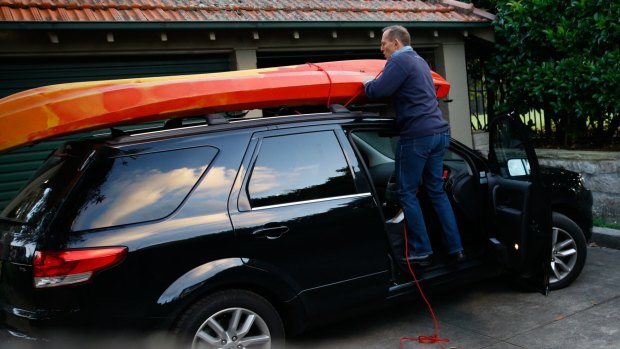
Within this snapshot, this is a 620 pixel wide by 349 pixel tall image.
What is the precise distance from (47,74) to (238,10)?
102 inches

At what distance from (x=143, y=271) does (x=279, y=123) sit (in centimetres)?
134

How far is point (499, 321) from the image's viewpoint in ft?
14.8

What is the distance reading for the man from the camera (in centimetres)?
441

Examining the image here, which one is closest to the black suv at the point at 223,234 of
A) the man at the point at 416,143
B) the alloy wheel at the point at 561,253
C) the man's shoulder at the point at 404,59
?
the man at the point at 416,143

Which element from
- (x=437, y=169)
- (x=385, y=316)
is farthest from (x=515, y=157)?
(x=385, y=316)

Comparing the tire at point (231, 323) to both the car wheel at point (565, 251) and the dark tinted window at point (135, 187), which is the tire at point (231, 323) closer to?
the dark tinted window at point (135, 187)

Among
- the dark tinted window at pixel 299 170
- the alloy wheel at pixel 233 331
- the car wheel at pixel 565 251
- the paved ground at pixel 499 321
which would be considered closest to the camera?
the alloy wheel at pixel 233 331

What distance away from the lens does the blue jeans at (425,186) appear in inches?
175

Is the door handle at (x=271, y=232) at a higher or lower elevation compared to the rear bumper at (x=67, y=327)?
higher

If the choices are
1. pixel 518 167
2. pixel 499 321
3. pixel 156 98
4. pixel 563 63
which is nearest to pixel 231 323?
pixel 156 98

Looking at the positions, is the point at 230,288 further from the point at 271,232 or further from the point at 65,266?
the point at 65,266

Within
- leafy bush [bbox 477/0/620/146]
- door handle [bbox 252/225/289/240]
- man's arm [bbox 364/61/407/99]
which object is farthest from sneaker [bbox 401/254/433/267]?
leafy bush [bbox 477/0/620/146]

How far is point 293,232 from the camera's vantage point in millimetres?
3791

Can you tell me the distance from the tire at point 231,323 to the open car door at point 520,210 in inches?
76.2
